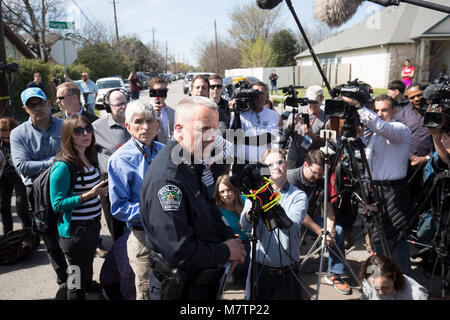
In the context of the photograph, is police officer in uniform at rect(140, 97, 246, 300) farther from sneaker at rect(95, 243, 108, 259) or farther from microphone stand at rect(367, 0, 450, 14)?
sneaker at rect(95, 243, 108, 259)

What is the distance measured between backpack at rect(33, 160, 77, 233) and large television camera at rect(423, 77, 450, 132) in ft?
9.09

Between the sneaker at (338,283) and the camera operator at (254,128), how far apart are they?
5.05 ft

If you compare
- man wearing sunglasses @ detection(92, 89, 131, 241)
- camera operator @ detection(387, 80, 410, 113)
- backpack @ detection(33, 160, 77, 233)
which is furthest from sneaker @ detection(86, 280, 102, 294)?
camera operator @ detection(387, 80, 410, 113)

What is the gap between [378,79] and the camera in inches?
1002

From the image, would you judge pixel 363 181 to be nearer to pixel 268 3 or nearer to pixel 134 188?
pixel 268 3

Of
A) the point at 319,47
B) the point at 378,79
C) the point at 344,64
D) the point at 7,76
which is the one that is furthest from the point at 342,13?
the point at 319,47

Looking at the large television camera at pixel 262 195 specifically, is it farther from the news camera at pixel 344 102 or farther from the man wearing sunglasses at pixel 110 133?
the man wearing sunglasses at pixel 110 133

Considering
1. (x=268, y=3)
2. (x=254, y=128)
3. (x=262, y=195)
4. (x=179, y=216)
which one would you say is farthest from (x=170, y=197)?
(x=254, y=128)

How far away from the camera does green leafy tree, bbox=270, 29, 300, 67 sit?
126 ft

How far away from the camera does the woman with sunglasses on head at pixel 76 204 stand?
96.7 inches

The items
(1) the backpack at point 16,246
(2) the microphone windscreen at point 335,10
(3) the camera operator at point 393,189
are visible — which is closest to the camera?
(2) the microphone windscreen at point 335,10

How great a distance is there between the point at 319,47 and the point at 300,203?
35814 millimetres

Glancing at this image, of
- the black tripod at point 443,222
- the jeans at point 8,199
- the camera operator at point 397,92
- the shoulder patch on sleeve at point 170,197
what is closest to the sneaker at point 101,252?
the jeans at point 8,199
